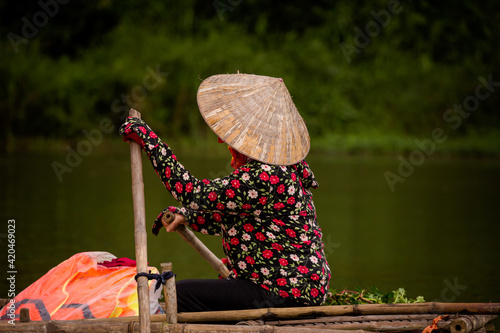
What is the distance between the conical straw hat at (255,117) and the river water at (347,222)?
94.0 inches

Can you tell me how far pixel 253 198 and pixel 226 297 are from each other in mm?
355

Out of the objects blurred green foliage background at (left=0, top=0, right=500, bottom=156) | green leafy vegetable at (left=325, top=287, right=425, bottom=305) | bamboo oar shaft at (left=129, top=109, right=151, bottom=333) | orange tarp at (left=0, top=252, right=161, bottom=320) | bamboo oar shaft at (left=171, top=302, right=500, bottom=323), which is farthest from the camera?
blurred green foliage background at (left=0, top=0, right=500, bottom=156)

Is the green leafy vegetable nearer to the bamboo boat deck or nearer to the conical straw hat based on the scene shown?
the bamboo boat deck

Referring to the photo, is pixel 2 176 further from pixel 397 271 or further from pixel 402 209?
pixel 397 271

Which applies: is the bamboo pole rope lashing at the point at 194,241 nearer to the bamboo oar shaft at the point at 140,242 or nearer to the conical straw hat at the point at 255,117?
the bamboo oar shaft at the point at 140,242

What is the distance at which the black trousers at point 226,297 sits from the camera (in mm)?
2359

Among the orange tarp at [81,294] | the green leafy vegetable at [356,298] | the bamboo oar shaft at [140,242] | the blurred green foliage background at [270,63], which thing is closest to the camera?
the bamboo oar shaft at [140,242]

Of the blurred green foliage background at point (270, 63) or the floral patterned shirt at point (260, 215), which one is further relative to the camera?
the blurred green foliage background at point (270, 63)

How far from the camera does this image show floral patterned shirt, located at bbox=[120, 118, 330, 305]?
7.32 feet

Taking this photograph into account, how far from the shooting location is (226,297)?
7.75 feet

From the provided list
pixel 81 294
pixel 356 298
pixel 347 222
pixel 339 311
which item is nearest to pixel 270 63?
pixel 347 222

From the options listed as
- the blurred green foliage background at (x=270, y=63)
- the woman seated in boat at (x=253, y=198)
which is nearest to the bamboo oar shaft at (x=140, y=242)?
the woman seated in boat at (x=253, y=198)

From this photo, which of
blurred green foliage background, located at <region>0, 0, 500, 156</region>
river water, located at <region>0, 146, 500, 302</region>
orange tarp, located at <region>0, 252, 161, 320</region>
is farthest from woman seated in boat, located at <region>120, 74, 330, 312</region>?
blurred green foliage background, located at <region>0, 0, 500, 156</region>

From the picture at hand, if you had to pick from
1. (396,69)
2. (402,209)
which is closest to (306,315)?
(402,209)
